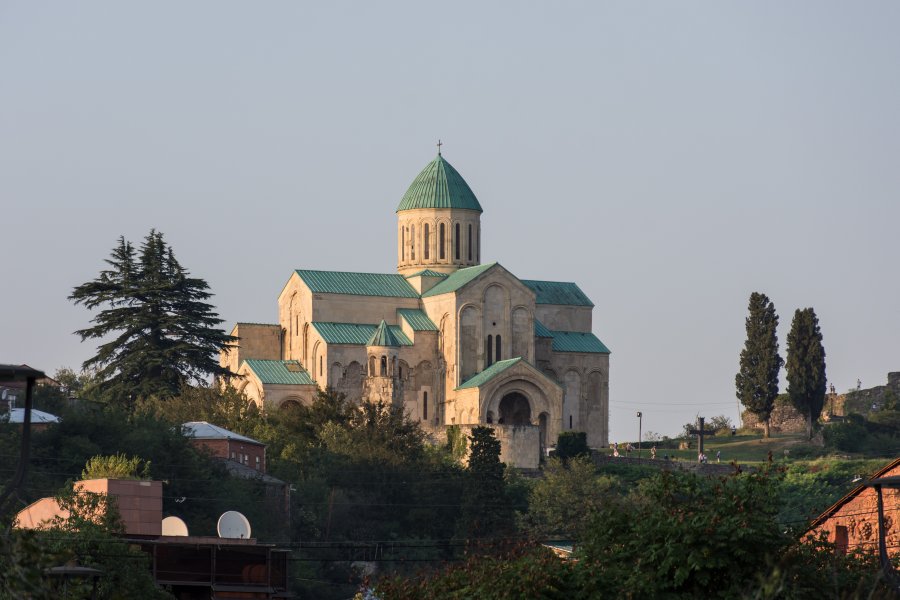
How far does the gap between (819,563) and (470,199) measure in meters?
58.5

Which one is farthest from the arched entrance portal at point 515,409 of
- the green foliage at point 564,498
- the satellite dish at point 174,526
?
the satellite dish at point 174,526

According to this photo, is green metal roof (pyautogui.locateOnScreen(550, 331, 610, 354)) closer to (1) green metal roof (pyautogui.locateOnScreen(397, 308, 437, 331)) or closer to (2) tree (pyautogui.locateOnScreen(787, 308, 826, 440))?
(1) green metal roof (pyautogui.locateOnScreen(397, 308, 437, 331))

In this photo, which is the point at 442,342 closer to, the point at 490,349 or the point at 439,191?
the point at 490,349

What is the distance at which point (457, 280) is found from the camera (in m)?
85.4

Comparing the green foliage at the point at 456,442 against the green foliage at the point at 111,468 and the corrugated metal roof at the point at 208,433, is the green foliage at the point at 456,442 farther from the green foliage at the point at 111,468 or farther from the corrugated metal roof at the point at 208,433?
the green foliage at the point at 111,468

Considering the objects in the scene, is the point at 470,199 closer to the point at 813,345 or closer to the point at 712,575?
the point at 813,345

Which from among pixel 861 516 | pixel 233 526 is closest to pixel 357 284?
pixel 233 526

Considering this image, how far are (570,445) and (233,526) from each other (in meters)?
32.0

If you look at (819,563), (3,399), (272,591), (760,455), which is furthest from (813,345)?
(819,563)

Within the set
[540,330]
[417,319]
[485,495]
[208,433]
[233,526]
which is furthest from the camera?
[540,330]

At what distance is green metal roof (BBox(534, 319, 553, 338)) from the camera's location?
86.9 metres

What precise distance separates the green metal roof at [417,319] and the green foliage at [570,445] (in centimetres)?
808

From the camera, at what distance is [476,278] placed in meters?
84.0

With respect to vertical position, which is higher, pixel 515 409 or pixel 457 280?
pixel 457 280
